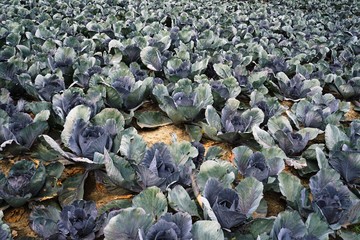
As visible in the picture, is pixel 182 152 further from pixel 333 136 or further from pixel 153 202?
pixel 333 136

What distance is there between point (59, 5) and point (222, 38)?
2.51 m

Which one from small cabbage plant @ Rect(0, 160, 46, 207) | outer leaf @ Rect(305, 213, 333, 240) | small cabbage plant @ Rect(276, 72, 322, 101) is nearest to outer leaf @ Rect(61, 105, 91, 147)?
small cabbage plant @ Rect(0, 160, 46, 207)

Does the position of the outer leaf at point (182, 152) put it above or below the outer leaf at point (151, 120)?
above

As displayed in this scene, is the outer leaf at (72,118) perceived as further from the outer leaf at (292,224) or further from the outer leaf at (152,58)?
the outer leaf at (152,58)

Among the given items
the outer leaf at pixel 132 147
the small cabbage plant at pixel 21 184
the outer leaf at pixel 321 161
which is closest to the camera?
the small cabbage plant at pixel 21 184

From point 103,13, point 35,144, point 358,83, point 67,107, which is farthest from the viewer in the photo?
point 103,13

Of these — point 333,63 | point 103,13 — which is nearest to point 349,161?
point 333,63

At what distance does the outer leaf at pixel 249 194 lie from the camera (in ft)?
5.86

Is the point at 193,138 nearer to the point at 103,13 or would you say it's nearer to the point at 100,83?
the point at 100,83

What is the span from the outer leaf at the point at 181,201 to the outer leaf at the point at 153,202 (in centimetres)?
8

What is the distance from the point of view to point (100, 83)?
3.01m

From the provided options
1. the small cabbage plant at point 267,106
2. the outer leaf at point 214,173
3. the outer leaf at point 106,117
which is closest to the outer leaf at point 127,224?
the outer leaf at point 214,173

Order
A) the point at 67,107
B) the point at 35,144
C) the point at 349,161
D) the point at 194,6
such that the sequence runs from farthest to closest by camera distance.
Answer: the point at 194,6
the point at 67,107
the point at 35,144
the point at 349,161

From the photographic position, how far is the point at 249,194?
1.80m
